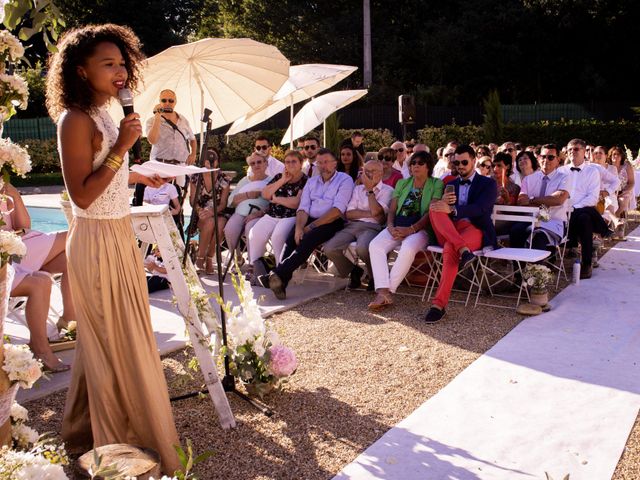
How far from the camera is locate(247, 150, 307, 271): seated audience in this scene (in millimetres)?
7609

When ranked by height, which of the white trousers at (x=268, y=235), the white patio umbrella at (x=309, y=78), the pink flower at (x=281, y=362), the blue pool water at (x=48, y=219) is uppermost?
the white patio umbrella at (x=309, y=78)

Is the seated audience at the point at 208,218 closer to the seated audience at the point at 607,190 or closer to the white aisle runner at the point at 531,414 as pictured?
the white aisle runner at the point at 531,414

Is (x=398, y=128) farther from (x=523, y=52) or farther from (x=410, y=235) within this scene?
(x=410, y=235)

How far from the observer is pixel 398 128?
2869 centimetres

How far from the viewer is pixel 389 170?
8328 millimetres

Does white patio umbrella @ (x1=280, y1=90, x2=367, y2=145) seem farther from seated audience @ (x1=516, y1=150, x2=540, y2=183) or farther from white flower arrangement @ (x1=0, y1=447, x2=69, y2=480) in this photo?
white flower arrangement @ (x1=0, y1=447, x2=69, y2=480)

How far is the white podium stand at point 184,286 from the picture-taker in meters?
3.63

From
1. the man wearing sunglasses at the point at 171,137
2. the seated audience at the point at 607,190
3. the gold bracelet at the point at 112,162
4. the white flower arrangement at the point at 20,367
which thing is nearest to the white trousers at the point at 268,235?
the man wearing sunglasses at the point at 171,137

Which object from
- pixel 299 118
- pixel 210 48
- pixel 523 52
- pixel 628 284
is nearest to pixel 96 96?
pixel 210 48

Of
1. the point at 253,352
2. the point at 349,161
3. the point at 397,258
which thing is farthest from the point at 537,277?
the point at 253,352

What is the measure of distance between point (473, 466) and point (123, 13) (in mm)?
34346

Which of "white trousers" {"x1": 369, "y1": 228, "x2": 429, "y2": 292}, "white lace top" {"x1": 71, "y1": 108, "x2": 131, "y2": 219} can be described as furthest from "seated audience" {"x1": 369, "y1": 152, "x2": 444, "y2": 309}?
"white lace top" {"x1": 71, "y1": 108, "x2": 131, "y2": 219}

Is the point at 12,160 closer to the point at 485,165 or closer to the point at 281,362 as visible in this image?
the point at 281,362

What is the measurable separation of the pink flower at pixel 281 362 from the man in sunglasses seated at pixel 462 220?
6.84 ft
